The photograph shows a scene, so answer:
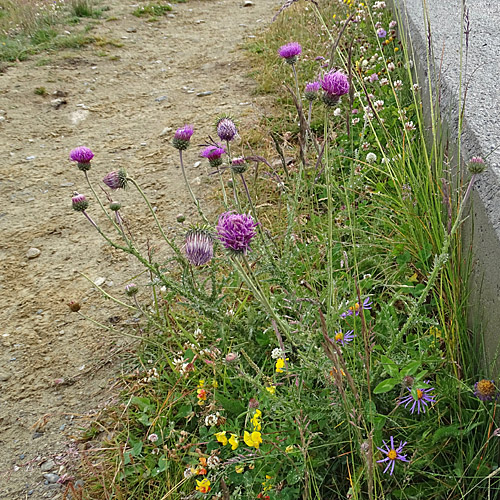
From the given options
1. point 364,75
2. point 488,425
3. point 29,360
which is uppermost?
point 364,75

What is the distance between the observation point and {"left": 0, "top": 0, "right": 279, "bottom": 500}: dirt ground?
1.93 metres

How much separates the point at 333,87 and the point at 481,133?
Answer: 0.57 metres

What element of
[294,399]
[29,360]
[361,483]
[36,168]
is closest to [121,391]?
[29,360]

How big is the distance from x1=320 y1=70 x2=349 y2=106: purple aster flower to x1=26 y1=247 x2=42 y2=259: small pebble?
7.03 feet

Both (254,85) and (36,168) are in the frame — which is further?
(254,85)

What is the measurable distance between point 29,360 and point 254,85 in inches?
114

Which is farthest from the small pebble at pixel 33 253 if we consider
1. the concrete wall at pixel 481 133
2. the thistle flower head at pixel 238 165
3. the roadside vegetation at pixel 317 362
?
the concrete wall at pixel 481 133

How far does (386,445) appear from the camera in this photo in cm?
119

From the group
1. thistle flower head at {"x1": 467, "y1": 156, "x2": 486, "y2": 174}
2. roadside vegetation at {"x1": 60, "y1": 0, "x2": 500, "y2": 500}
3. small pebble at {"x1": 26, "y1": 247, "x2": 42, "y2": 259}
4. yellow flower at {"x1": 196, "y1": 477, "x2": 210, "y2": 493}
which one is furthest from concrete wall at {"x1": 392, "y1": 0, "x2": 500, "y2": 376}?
small pebble at {"x1": 26, "y1": 247, "x2": 42, "y2": 259}

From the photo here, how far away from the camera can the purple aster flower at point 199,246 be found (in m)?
1.30

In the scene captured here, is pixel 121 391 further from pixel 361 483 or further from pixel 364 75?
pixel 364 75

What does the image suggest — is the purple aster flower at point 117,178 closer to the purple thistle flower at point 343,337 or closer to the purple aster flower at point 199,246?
the purple aster flower at point 199,246

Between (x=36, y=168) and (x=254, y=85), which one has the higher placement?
(x=254, y=85)

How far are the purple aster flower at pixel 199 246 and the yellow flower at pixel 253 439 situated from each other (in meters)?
0.49
